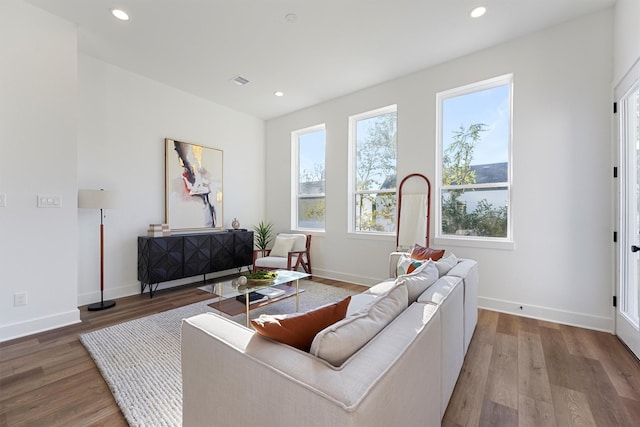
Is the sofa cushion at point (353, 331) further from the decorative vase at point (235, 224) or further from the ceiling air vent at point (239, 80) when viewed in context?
the decorative vase at point (235, 224)

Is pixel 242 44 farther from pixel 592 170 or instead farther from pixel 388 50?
pixel 592 170

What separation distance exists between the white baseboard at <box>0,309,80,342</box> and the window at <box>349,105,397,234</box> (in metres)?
3.57

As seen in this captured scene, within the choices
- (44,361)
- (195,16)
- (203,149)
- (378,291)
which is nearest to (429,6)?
(195,16)

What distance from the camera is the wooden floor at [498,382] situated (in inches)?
61.1

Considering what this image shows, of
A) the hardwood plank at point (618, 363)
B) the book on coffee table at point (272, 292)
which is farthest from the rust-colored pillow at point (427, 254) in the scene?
the book on coffee table at point (272, 292)

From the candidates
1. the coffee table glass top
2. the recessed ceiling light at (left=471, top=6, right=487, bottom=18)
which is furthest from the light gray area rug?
the recessed ceiling light at (left=471, top=6, right=487, bottom=18)

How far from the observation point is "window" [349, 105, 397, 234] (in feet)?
13.5

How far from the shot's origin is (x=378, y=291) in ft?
8.21

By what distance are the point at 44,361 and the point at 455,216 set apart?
4241mm

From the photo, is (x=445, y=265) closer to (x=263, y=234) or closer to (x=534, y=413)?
(x=534, y=413)

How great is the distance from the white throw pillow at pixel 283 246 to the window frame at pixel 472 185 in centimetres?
223

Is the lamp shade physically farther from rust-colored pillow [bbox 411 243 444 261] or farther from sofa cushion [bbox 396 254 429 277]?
rust-colored pillow [bbox 411 243 444 261]

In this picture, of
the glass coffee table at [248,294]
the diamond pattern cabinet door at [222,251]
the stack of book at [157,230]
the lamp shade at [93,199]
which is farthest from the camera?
the diamond pattern cabinet door at [222,251]

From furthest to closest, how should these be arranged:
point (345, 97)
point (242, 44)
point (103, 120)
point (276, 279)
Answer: point (345, 97)
point (103, 120)
point (242, 44)
point (276, 279)
